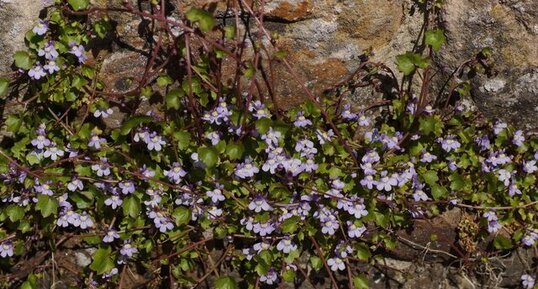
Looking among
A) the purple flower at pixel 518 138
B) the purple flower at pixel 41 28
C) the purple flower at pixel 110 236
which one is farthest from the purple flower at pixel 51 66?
the purple flower at pixel 518 138

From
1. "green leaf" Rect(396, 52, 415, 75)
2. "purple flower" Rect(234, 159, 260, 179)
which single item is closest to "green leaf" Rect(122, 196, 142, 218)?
"purple flower" Rect(234, 159, 260, 179)

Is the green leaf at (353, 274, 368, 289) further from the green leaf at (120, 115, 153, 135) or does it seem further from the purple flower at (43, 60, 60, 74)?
the purple flower at (43, 60, 60, 74)

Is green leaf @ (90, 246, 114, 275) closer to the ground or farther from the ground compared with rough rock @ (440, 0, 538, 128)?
closer to the ground

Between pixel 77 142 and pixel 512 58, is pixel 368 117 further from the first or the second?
pixel 77 142

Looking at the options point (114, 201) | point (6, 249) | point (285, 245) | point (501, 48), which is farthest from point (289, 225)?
point (6, 249)

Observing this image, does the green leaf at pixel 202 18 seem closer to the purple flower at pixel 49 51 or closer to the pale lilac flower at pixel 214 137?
the pale lilac flower at pixel 214 137

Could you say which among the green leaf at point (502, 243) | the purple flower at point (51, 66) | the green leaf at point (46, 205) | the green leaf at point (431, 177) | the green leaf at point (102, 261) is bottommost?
the green leaf at point (102, 261)
